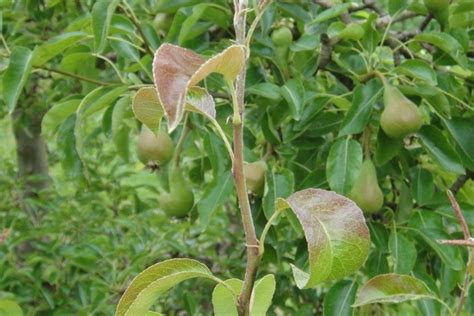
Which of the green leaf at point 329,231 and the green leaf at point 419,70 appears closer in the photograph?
the green leaf at point 329,231

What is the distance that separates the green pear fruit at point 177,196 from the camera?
1.53 m

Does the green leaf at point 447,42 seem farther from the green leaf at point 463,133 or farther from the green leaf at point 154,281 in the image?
the green leaf at point 154,281

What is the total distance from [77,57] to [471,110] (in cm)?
74

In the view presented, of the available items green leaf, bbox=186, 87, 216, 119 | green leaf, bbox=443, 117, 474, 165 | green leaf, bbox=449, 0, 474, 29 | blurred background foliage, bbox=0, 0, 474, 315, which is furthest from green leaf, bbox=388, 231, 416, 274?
green leaf, bbox=186, 87, 216, 119

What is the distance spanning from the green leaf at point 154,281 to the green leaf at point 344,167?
0.72 meters

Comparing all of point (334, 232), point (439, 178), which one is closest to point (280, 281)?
point (439, 178)

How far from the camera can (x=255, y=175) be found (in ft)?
4.58

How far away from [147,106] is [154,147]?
2.74 ft

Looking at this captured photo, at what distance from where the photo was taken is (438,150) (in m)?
1.44

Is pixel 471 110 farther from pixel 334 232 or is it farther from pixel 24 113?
pixel 24 113

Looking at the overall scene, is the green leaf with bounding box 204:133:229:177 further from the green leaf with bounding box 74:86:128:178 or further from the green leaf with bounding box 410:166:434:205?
the green leaf with bounding box 410:166:434:205

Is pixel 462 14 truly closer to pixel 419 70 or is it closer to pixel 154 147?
pixel 419 70

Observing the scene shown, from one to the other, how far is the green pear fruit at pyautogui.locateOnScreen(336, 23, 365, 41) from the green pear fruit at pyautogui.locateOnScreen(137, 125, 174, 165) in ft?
1.18

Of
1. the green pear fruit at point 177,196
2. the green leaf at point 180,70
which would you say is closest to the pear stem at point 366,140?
the green pear fruit at point 177,196
